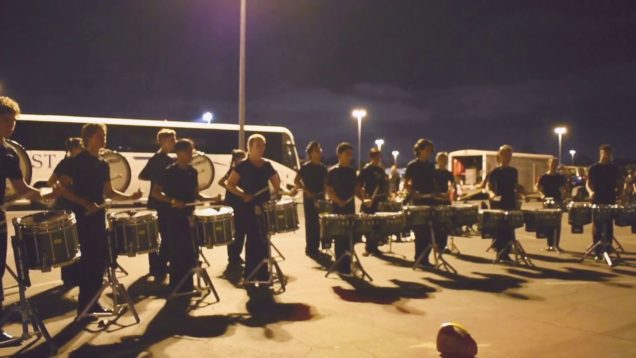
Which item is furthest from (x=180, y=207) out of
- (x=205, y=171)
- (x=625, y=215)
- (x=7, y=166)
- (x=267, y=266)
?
(x=205, y=171)

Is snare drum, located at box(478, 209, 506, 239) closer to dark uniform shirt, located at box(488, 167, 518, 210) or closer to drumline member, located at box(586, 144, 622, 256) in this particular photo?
dark uniform shirt, located at box(488, 167, 518, 210)

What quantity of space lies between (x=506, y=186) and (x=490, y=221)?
893mm

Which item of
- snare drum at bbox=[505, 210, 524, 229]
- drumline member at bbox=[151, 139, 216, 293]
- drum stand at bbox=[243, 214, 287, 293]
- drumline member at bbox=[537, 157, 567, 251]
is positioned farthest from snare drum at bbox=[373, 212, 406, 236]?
drumline member at bbox=[537, 157, 567, 251]

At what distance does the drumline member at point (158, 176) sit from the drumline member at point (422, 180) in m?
3.77

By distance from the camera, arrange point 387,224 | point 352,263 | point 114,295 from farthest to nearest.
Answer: point 352,263 < point 387,224 < point 114,295

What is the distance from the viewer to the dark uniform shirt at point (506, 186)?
9609 mm

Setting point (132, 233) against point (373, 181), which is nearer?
point (132, 233)

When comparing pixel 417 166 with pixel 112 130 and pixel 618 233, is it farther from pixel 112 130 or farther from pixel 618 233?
pixel 112 130

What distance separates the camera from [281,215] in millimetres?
7523

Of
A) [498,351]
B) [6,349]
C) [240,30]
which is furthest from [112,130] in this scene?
[498,351]

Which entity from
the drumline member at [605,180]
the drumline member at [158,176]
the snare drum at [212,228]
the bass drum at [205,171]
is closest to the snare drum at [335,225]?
the snare drum at [212,228]

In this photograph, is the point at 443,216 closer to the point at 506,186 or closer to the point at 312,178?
the point at 506,186

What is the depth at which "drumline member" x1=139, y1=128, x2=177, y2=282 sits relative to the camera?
305 inches

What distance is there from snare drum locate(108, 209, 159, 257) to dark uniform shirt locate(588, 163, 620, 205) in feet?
24.9
